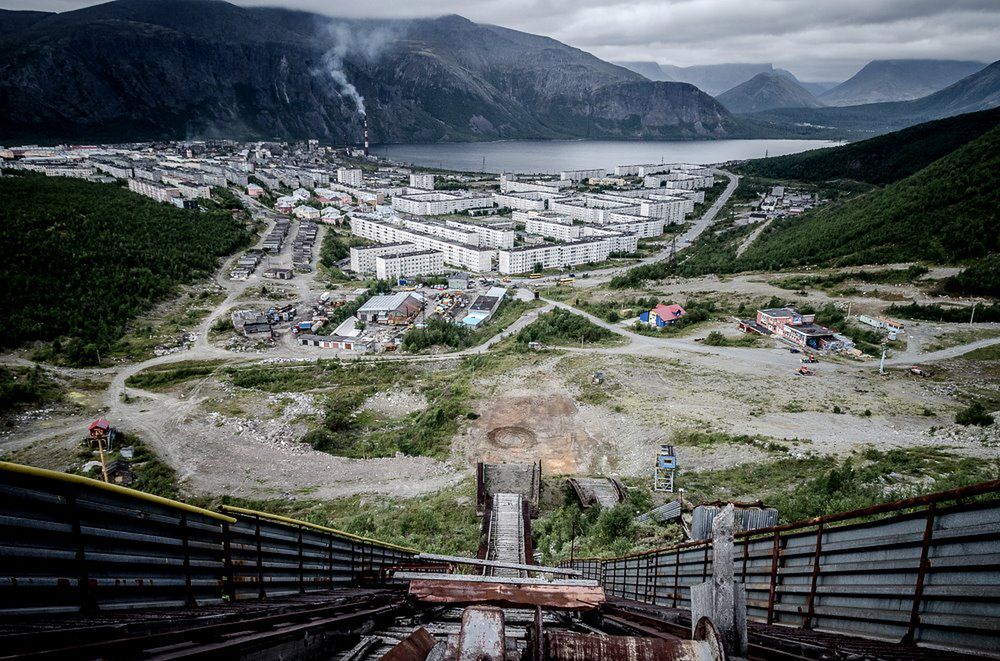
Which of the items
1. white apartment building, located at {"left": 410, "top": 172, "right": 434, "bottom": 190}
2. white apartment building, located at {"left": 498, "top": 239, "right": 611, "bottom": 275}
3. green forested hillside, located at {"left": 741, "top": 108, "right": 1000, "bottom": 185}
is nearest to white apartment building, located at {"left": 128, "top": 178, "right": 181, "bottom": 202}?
white apartment building, located at {"left": 410, "top": 172, "right": 434, "bottom": 190}

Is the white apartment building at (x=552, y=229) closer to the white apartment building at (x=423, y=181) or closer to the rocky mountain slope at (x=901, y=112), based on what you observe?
the white apartment building at (x=423, y=181)

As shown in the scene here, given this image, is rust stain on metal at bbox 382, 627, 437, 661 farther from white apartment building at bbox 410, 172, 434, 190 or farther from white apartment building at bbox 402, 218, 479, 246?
white apartment building at bbox 410, 172, 434, 190

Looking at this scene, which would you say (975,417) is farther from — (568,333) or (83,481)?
(83,481)

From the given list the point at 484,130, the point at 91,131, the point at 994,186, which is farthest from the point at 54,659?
the point at 484,130

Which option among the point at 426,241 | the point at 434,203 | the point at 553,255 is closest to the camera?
the point at 553,255

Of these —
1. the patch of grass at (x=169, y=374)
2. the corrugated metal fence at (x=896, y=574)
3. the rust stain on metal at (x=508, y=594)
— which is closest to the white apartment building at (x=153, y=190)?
the patch of grass at (x=169, y=374)

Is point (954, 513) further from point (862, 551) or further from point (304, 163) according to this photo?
point (304, 163)

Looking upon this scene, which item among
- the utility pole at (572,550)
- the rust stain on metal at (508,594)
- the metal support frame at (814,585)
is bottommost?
the utility pole at (572,550)

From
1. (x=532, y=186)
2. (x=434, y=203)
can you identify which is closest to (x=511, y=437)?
(x=434, y=203)
